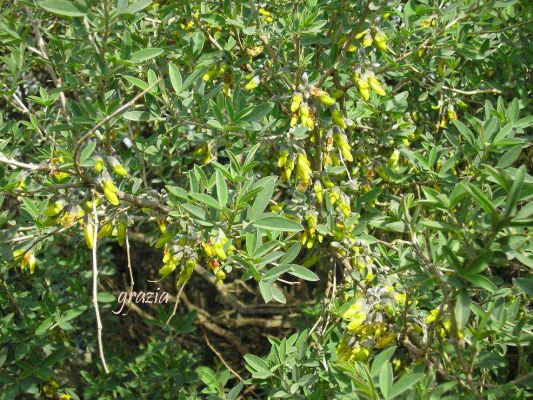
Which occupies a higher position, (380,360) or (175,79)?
(175,79)

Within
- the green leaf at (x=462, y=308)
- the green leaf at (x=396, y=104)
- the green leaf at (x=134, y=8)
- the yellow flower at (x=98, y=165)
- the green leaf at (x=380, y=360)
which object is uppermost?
the green leaf at (x=134, y=8)

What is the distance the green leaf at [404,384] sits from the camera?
3.98 ft

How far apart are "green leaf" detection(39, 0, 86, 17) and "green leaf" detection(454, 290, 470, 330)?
0.97 meters

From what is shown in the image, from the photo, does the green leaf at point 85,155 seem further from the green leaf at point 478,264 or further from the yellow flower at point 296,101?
the green leaf at point 478,264

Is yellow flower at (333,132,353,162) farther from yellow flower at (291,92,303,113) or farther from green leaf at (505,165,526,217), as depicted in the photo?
green leaf at (505,165,526,217)

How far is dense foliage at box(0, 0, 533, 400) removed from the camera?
55.6 inches

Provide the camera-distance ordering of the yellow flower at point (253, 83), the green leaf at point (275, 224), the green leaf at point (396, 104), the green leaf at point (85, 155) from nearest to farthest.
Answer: the green leaf at point (275, 224) → the green leaf at point (85, 155) → the yellow flower at point (253, 83) → the green leaf at point (396, 104)

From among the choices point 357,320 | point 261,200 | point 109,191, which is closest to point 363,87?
point 261,200

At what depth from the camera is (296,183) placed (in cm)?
217

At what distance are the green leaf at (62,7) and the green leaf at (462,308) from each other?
97cm

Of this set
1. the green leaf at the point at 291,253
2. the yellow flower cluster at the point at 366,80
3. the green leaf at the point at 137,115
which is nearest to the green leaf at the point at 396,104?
the yellow flower cluster at the point at 366,80

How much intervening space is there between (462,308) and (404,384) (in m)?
0.19

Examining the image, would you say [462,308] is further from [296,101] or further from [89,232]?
[89,232]

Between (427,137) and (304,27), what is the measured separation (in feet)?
2.49
